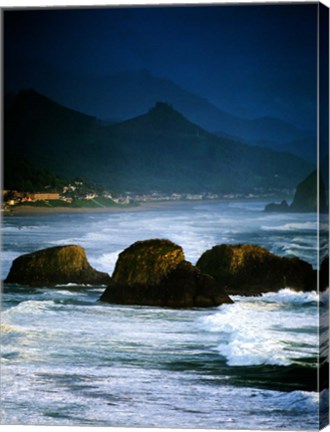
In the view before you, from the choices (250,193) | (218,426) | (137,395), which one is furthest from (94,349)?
(250,193)

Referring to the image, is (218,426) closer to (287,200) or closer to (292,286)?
(292,286)

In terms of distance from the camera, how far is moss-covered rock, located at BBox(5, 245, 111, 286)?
908 cm

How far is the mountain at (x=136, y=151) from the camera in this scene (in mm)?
9062

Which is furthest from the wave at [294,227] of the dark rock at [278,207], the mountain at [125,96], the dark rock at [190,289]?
the mountain at [125,96]

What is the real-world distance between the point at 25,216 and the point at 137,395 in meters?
1.77

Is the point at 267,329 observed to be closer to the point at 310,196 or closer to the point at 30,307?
the point at 310,196

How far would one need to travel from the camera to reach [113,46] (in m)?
9.10

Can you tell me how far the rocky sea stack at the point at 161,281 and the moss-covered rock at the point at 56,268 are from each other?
19cm

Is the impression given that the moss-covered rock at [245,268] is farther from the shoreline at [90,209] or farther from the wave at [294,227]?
the shoreline at [90,209]

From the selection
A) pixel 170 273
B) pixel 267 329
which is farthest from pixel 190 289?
pixel 267 329

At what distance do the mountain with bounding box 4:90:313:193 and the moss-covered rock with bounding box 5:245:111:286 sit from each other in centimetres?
63

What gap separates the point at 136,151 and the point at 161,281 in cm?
107

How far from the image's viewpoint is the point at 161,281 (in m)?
8.94

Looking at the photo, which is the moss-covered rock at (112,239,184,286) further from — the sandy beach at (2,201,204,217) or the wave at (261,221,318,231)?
the wave at (261,221,318,231)
